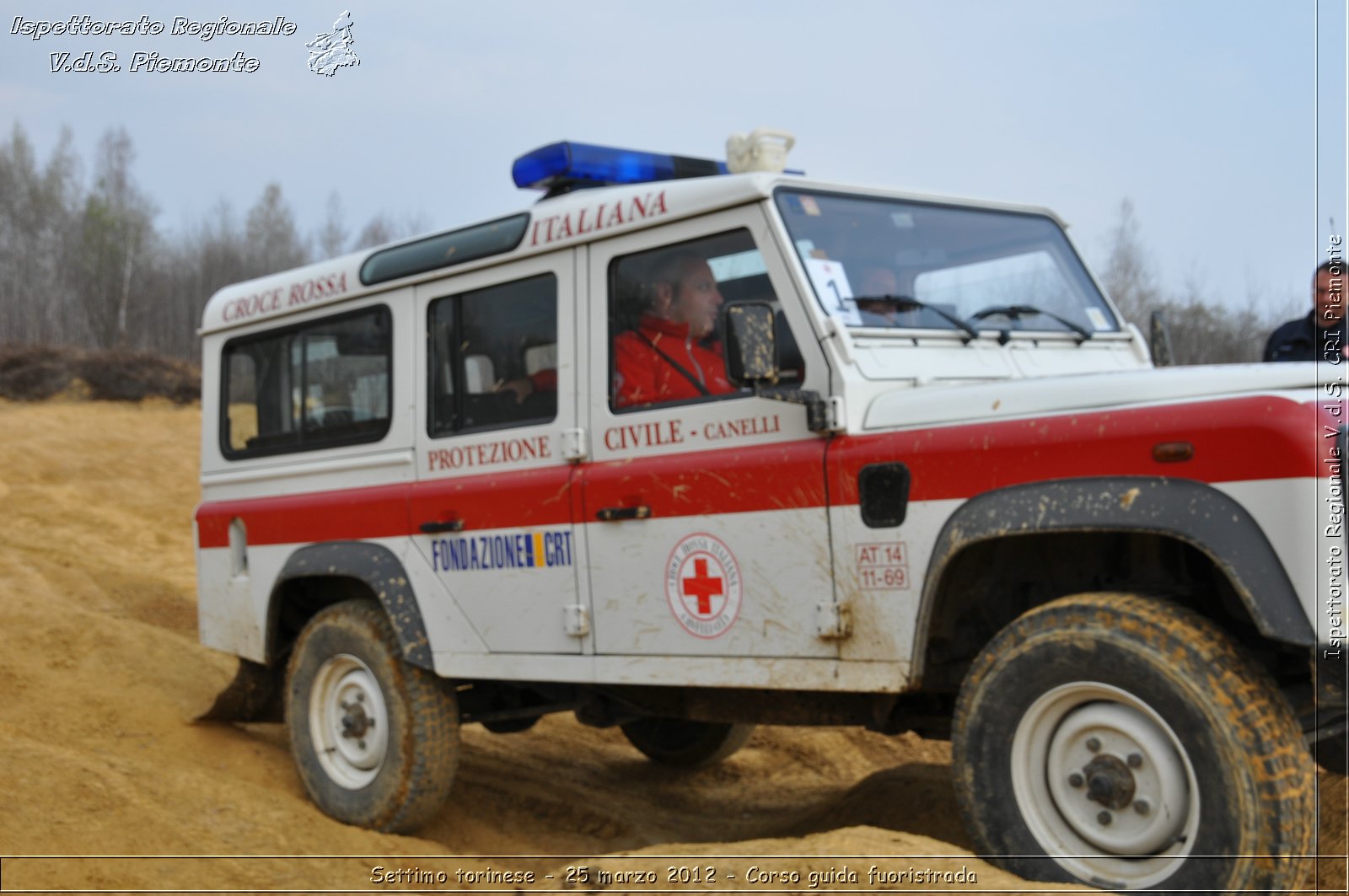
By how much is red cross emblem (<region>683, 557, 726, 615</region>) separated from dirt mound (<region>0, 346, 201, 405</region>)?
17.6 m

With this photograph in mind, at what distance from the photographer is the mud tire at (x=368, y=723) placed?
18.1 feet

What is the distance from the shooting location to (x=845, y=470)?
4.03 metres

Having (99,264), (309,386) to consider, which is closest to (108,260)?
(99,264)

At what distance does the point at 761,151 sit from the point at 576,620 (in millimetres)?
1832

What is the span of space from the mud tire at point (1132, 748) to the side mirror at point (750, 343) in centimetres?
103

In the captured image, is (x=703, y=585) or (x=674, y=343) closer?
(x=703, y=585)

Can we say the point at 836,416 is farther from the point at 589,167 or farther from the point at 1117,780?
the point at 589,167

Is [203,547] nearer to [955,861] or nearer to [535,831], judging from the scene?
[535,831]

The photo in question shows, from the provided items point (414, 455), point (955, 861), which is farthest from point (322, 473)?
point (955, 861)

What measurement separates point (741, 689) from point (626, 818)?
1786mm

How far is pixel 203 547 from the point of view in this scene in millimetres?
6594

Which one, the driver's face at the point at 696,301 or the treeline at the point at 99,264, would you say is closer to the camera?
the driver's face at the point at 696,301

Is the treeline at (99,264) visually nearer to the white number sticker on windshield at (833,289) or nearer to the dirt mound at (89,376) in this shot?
the dirt mound at (89,376)

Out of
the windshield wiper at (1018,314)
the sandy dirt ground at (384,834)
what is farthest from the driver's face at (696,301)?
the sandy dirt ground at (384,834)
